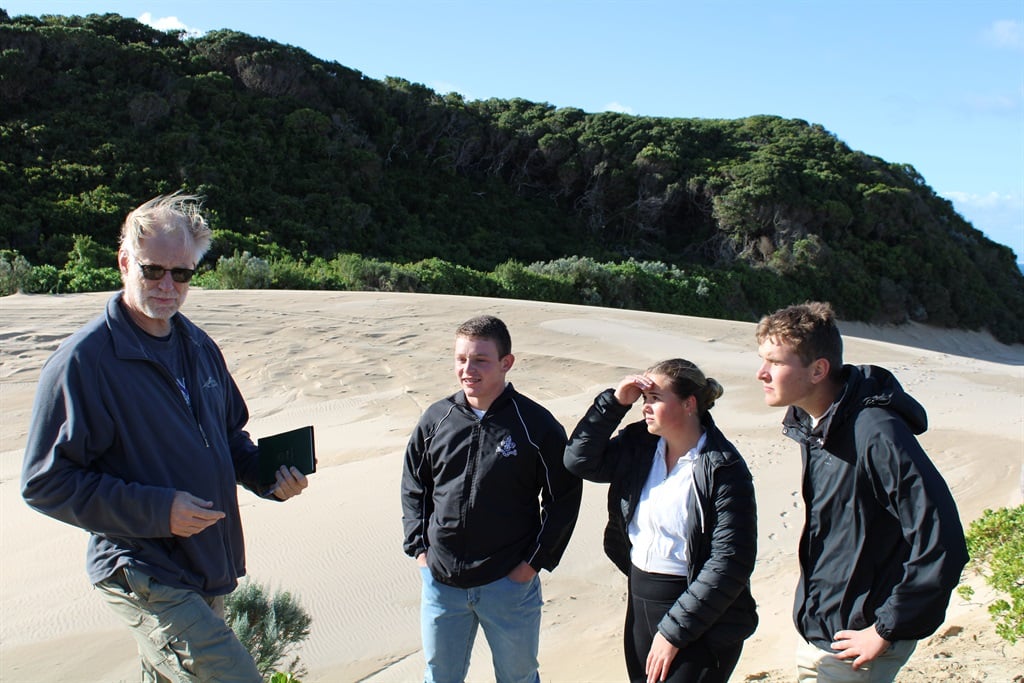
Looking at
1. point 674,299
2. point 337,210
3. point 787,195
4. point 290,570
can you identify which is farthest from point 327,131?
point 290,570

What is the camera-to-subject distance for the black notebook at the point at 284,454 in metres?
3.08

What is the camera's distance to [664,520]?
3.06m

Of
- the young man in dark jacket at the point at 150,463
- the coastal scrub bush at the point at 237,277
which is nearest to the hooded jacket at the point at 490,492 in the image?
the young man in dark jacket at the point at 150,463

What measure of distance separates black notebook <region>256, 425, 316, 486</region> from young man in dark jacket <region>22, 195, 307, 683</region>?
0.58 ft

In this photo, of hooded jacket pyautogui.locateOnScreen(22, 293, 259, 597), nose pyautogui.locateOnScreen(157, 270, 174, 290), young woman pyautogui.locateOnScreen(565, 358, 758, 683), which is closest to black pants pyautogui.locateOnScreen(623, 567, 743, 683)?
young woman pyautogui.locateOnScreen(565, 358, 758, 683)

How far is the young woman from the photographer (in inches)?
113

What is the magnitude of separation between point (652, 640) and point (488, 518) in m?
0.74

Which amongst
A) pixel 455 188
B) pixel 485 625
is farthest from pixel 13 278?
pixel 455 188

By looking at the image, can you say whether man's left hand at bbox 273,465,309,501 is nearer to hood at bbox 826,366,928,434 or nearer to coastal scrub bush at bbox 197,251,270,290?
hood at bbox 826,366,928,434

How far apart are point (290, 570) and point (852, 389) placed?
4118 millimetres

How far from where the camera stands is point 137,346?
2.68 m

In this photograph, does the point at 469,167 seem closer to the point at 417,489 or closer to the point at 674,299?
the point at 674,299

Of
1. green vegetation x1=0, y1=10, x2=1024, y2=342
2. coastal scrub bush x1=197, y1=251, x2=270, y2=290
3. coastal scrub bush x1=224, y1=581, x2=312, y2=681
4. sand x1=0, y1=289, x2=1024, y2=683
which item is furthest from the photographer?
green vegetation x1=0, y1=10, x2=1024, y2=342

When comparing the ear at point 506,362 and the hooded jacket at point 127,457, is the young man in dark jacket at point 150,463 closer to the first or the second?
the hooded jacket at point 127,457
